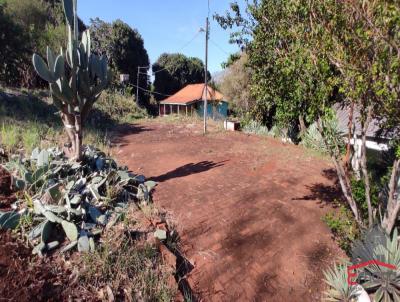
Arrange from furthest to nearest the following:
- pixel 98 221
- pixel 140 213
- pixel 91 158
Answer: pixel 91 158 < pixel 140 213 < pixel 98 221

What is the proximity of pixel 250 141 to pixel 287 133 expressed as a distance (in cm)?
220

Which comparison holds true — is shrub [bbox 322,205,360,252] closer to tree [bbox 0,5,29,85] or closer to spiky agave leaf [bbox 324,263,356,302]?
spiky agave leaf [bbox 324,263,356,302]

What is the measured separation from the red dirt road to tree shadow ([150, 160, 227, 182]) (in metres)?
0.03

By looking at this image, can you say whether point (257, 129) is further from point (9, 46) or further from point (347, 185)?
point (9, 46)

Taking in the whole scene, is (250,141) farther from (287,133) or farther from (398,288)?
(398,288)

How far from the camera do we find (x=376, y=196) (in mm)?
4746

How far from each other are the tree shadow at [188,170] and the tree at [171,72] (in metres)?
30.2

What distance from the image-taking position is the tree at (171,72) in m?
37.1

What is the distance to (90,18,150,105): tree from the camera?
31.2 metres

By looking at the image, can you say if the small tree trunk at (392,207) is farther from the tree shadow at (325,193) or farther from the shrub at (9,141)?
the shrub at (9,141)

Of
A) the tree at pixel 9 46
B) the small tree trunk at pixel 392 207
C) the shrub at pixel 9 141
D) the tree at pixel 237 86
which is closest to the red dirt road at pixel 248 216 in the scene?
the small tree trunk at pixel 392 207

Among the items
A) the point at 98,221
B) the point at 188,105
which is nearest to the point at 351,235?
the point at 98,221

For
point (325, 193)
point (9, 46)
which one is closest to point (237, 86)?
point (325, 193)

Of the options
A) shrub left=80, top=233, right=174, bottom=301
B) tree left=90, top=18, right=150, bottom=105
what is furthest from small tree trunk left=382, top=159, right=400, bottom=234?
tree left=90, top=18, right=150, bottom=105
